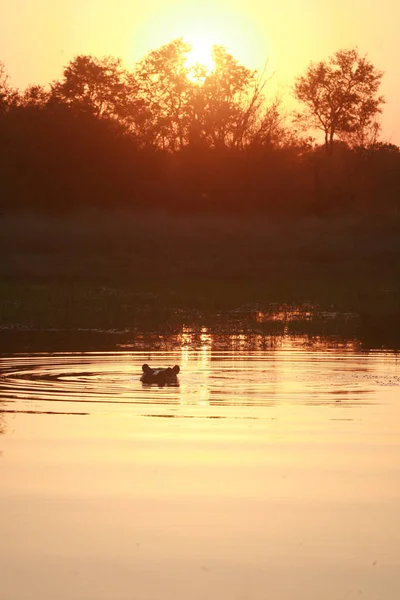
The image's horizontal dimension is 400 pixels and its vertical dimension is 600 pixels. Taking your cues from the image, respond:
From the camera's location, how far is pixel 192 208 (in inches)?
2197

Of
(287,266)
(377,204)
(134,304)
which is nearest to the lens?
(134,304)

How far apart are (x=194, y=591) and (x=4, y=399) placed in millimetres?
8338

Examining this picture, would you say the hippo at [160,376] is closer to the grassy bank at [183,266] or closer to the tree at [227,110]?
the grassy bank at [183,266]

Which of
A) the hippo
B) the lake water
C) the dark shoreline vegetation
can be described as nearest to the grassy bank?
the dark shoreline vegetation

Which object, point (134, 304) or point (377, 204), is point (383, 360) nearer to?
point (134, 304)

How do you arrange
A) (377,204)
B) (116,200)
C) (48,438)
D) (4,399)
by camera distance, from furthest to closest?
(377,204) < (116,200) < (4,399) < (48,438)

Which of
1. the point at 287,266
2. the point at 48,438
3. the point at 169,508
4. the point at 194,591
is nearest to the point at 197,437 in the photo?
the point at 48,438

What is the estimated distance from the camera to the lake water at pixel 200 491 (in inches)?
289

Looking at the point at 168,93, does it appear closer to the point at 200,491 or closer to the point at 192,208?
the point at 192,208

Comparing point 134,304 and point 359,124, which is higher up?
point 359,124

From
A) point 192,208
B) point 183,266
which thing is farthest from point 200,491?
point 192,208

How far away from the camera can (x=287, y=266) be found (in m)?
43.8

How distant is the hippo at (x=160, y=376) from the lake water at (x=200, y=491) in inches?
7.8

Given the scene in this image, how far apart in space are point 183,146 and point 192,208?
656 centimetres
